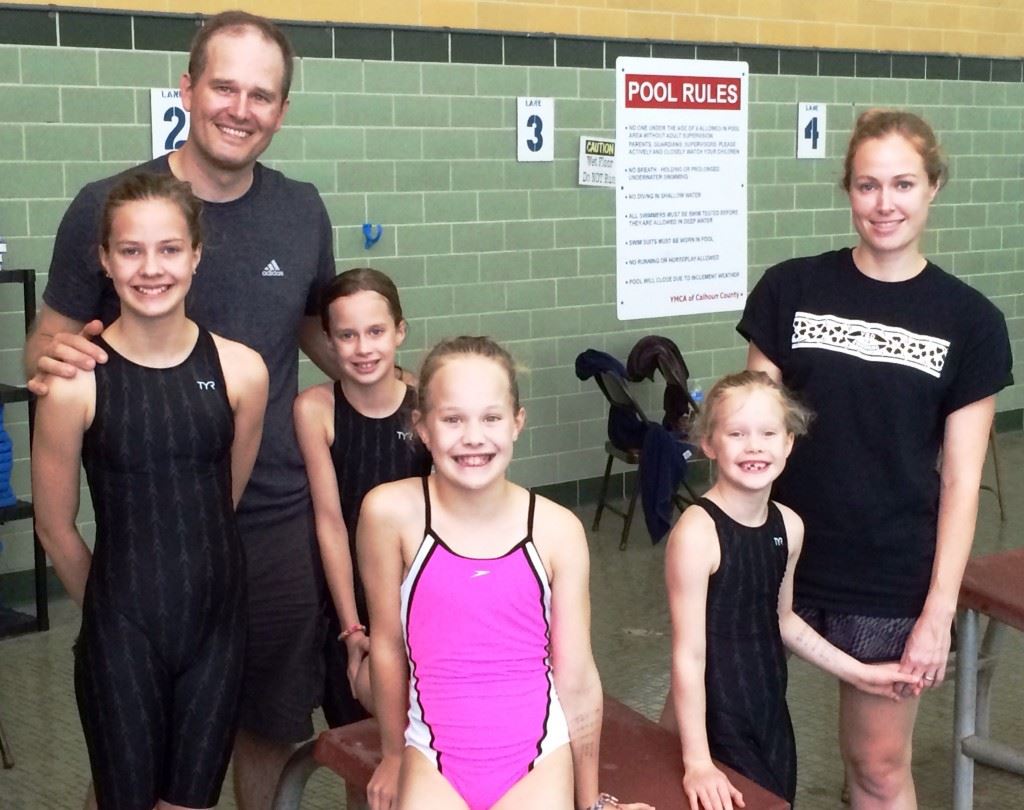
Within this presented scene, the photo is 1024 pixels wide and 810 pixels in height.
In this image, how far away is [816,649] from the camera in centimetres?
286

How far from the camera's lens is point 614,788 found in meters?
2.57

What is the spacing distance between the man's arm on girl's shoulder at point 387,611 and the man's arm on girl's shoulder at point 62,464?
0.54 meters

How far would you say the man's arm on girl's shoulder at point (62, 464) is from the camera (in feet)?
8.47

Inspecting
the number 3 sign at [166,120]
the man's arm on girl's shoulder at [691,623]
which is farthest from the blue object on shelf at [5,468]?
the man's arm on girl's shoulder at [691,623]

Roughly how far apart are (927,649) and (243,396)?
1393 millimetres

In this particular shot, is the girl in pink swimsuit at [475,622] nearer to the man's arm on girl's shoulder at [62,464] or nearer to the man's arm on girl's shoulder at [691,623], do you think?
the man's arm on girl's shoulder at [691,623]

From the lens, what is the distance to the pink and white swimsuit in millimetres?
2439

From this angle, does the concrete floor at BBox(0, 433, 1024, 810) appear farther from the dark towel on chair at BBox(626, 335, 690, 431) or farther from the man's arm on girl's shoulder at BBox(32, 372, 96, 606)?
the man's arm on girl's shoulder at BBox(32, 372, 96, 606)

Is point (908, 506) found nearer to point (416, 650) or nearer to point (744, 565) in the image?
point (744, 565)

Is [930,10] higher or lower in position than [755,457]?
higher

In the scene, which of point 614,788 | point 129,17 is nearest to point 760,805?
point 614,788

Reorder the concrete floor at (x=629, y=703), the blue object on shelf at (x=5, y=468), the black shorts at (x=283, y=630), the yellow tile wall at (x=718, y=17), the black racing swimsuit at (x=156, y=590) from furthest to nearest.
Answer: the yellow tile wall at (x=718, y=17)
the blue object on shelf at (x=5, y=468)
the concrete floor at (x=629, y=703)
the black shorts at (x=283, y=630)
the black racing swimsuit at (x=156, y=590)

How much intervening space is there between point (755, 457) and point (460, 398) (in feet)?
1.97

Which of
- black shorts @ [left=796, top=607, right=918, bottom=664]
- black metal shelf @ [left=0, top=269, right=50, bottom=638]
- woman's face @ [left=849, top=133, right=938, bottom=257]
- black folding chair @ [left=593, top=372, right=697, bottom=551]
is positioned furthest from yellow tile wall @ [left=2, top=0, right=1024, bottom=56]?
black shorts @ [left=796, top=607, right=918, bottom=664]
